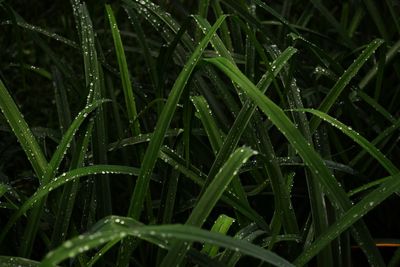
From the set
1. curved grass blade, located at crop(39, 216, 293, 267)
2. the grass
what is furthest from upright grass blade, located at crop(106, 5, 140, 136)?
curved grass blade, located at crop(39, 216, 293, 267)

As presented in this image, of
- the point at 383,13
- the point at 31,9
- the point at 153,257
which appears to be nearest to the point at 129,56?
the point at 31,9

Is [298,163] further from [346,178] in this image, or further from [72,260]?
[72,260]

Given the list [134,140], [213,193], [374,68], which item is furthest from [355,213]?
[374,68]

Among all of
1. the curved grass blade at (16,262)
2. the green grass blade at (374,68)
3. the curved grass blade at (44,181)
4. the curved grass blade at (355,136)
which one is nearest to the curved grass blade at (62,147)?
the curved grass blade at (44,181)

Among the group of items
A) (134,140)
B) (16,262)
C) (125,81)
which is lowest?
(16,262)

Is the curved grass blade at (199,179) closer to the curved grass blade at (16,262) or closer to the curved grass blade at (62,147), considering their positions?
the curved grass blade at (62,147)

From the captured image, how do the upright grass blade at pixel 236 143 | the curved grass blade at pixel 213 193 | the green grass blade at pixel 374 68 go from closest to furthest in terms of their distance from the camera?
1. the curved grass blade at pixel 213 193
2. the upright grass blade at pixel 236 143
3. the green grass blade at pixel 374 68

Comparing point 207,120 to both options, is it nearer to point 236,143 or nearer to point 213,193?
point 236,143
